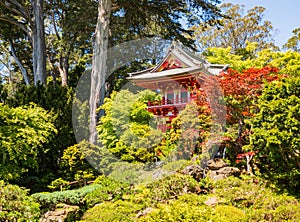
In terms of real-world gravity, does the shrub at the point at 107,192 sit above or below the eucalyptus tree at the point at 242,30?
below

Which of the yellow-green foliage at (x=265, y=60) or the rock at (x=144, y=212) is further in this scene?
the yellow-green foliage at (x=265, y=60)

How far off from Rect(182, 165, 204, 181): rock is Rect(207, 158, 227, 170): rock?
1.08 ft

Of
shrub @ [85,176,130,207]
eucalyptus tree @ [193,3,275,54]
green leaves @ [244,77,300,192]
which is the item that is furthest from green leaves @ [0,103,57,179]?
eucalyptus tree @ [193,3,275,54]

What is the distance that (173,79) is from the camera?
10.7m

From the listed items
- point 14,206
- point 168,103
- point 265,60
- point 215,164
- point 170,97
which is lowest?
point 215,164

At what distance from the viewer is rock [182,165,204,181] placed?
6.67m

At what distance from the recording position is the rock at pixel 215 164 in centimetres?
703

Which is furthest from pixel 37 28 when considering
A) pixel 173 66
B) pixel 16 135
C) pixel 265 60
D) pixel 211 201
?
pixel 265 60

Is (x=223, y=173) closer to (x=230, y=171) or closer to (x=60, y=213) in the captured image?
(x=230, y=171)

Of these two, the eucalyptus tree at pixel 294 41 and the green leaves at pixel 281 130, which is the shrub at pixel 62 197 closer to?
the green leaves at pixel 281 130

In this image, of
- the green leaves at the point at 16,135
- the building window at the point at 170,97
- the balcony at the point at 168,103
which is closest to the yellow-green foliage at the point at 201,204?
the green leaves at the point at 16,135

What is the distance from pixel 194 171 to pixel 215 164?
641mm

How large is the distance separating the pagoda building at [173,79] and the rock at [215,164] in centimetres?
283

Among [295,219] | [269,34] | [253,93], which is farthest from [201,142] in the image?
[269,34]
